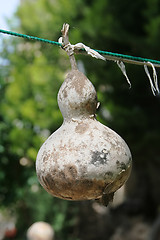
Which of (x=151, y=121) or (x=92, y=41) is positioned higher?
(x=92, y=41)

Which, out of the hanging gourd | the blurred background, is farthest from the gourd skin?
the blurred background

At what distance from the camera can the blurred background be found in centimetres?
609

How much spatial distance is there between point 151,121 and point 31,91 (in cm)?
313

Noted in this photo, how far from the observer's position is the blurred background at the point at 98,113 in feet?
20.0

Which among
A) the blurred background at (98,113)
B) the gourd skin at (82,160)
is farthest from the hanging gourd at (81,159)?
the blurred background at (98,113)

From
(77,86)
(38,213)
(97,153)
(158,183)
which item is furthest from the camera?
(158,183)

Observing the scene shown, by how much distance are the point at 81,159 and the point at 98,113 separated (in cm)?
504

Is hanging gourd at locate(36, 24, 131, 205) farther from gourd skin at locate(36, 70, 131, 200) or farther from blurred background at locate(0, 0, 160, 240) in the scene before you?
blurred background at locate(0, 0, 160, 240)

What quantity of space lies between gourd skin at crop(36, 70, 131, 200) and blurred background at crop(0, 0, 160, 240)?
4.15m

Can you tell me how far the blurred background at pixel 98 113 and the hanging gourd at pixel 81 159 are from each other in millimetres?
4107

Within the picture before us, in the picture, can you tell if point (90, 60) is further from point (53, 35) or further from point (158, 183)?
point (158, 183)

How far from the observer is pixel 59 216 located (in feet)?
21.8

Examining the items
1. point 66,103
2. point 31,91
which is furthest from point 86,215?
point 66,103

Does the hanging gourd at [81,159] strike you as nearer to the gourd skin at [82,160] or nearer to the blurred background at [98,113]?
the gourd skin at [82,160]
